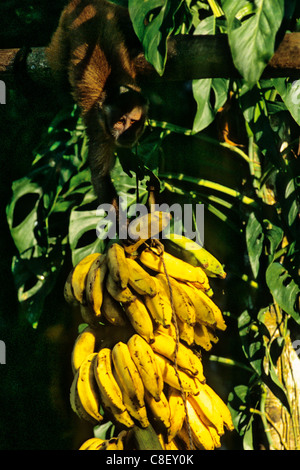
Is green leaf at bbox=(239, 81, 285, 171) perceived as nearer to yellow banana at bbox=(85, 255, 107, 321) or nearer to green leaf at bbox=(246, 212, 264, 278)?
green leaf at bbox=(246, 212, 264, 278)

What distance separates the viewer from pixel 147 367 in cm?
89

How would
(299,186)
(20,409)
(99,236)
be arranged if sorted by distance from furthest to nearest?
(20,409)
(99,236)
(299,186)

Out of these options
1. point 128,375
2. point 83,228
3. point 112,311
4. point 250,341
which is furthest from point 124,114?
point 128,375

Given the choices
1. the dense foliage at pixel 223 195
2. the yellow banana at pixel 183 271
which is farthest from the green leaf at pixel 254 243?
the yellow banana at pixel 183 271

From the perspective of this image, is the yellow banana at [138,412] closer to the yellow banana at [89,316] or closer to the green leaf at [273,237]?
the yellow banana at [89,316]

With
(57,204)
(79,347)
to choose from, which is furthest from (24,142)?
(79,347)

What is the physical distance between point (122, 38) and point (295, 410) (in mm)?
1431

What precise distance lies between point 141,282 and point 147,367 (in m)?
0.15

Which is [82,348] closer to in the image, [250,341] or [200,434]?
[200,434]

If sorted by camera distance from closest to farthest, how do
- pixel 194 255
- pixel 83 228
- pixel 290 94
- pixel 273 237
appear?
pixel 194 255 < pixel 290 94 < pixel 273 237 < pixel 83 228

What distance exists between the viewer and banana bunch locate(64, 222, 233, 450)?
2.90 feet

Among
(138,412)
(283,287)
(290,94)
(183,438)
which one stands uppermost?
(290,94)
